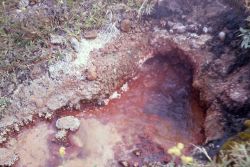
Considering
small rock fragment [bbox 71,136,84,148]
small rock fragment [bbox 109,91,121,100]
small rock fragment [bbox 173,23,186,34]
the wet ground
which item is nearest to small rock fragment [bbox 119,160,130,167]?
the wet ground

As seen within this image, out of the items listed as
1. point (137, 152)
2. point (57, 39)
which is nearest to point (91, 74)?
point (57, 39)

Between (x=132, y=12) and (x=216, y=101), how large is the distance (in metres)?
1.69

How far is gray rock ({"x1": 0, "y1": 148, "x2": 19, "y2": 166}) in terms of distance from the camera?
13.3 ft

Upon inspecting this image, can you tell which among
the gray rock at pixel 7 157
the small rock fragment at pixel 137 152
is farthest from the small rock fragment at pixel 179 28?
the gray rock at pixel 7 157

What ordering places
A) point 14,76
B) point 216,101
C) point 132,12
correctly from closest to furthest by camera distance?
point 216,101, point 14,76, point 132,12

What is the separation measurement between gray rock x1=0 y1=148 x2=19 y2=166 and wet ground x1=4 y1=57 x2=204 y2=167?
6 cm

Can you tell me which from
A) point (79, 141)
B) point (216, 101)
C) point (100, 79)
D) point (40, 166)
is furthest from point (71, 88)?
point (216, 101)

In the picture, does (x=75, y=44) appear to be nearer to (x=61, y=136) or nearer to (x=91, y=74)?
(x=91, y=74)

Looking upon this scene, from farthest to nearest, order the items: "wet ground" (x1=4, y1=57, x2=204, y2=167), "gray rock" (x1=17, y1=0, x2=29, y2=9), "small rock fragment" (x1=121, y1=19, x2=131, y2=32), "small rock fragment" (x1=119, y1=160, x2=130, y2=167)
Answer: "gray rock" (x1=17, y1=0, x2=29, y2=9) → "small rock fragment" (x1=121, y1=19, x2=131, y2=32) → "wet ground" (x1=4, y1=57, x2=204, y2=167) → "small rock fragment" (x1=119, y1=160, x2=130, y2=167)

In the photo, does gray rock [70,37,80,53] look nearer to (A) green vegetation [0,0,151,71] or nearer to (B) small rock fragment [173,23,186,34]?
(A) green vegetation [0,0,151,71]

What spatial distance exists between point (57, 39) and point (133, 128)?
1.53 metres

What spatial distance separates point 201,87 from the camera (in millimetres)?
4309

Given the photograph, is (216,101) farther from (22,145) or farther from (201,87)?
(22,145)

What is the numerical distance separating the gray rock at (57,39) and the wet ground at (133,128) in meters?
0.91
